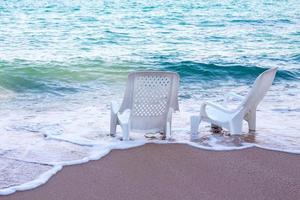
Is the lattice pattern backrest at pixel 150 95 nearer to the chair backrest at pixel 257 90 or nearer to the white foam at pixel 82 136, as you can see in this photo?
the white foam at pixel 82 136

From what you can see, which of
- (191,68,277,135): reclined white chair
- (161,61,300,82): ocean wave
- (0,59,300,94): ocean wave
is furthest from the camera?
(161,61,300,82): ocean wave

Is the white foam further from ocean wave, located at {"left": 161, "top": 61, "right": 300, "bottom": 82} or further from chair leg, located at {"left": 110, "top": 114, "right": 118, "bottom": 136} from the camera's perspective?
ocean wave, located at {"left": 161, "top": 61, "right": 300, "bottom": 82}

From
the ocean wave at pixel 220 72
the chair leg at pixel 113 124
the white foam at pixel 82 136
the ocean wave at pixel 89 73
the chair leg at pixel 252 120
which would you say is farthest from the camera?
the ocean wave at pixel 220 72

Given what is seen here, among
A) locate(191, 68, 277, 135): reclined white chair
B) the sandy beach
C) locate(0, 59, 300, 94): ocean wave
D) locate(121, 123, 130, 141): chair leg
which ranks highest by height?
locate(191, 68, 277, 135): reclined white chair

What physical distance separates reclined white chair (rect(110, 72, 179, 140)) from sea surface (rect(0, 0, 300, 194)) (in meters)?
0.22

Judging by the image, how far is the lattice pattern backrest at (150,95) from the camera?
6.64 metres

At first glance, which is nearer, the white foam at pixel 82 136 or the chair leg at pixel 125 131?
the white foam at pixel 82 136

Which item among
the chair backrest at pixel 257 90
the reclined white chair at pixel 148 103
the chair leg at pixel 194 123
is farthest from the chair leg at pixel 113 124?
the chair backrest at pixel 257 90

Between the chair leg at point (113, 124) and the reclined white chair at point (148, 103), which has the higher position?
the reclined white chair at point (148, 103)

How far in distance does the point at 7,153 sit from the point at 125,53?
12.5 metres

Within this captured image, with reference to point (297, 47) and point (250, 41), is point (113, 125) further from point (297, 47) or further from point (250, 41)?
point (250, 41)

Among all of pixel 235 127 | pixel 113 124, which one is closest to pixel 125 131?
pixel 113 124

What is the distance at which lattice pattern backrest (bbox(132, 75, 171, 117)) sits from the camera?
6637 millimetres

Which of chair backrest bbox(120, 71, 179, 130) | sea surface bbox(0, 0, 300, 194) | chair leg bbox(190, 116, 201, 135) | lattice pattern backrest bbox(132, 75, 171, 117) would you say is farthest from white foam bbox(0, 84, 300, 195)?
lattice pattern backrest bbox(132, 75, 171, 117)
